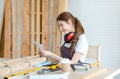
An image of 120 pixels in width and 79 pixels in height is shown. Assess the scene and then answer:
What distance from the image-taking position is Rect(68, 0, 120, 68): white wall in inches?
154

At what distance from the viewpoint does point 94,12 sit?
402cm

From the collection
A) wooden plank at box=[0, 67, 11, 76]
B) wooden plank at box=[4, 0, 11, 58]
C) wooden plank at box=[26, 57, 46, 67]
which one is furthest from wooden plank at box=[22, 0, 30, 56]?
wooden plank at box=[0, 67, 11, 76]

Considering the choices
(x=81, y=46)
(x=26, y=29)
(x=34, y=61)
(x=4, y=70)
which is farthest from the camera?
(x=26, y=29)

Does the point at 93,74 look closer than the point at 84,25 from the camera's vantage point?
Yes

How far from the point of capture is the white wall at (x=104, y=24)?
3.92 m

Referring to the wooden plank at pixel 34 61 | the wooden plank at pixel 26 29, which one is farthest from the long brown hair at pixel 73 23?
the wooden plank at pixel 26 29

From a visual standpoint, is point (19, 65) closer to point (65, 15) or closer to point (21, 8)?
point (65, 15)

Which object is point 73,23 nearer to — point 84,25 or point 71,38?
point 71,38

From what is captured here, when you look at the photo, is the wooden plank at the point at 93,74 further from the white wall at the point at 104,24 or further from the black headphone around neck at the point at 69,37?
the white wall at the point at 104,24

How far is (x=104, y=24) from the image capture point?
3992mm

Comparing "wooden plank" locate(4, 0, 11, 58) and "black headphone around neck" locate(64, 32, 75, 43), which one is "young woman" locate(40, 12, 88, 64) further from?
"wooden plank" locate(4, 0, 11, 58)

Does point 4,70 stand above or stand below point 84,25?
below

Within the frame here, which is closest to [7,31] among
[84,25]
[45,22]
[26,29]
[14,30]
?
[14,30]

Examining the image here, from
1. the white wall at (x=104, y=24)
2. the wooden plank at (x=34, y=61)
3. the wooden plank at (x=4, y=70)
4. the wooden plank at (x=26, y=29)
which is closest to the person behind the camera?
the wooden plank at (x=4, y=70)
